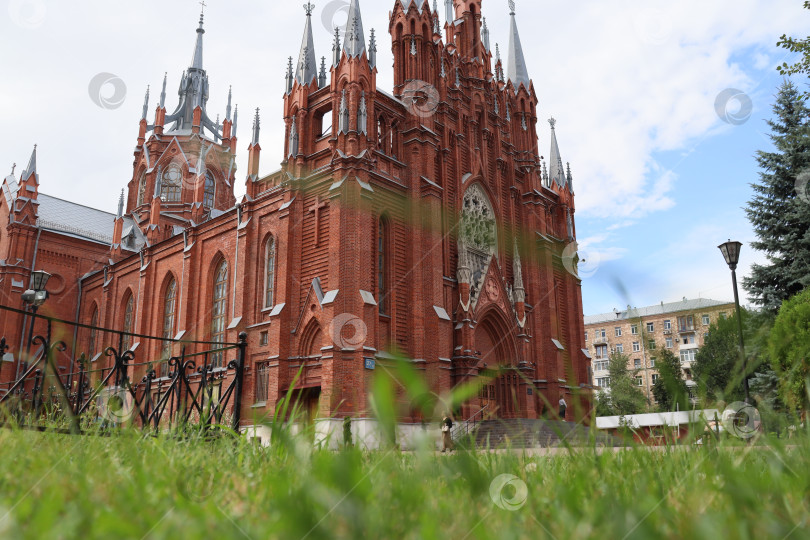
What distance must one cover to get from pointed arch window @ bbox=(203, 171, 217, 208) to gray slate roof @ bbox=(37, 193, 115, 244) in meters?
6.78

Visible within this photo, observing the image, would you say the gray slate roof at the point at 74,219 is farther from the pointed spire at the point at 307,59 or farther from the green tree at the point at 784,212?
the green tree at the point at 784,212

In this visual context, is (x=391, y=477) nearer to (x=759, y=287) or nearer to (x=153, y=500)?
(x=153, y=500)

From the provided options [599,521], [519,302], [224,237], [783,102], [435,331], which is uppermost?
[783,102]

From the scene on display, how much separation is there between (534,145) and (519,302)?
8.77m

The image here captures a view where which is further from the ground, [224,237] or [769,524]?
[224,237]

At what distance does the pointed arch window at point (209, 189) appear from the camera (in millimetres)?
41562

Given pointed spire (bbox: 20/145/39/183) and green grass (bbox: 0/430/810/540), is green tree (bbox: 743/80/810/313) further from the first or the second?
pointed spire (bbox: 20/145/39/183)

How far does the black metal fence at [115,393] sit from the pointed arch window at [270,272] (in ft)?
7.88

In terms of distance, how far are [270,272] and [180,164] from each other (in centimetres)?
2394

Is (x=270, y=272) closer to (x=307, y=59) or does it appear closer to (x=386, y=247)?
(x=386, y=247)

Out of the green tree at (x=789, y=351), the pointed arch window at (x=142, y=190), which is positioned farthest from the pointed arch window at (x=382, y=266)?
the pointed arch window at (x=142, y=190)

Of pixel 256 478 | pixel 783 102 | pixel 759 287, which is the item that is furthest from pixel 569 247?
pixel 256 478

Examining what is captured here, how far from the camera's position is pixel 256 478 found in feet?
7.30

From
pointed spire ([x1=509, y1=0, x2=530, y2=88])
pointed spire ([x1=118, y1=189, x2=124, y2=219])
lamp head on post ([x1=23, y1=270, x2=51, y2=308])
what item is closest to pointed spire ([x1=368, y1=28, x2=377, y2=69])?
pointed spire ([x1=509, y1=0, x2=530, y2=88])
